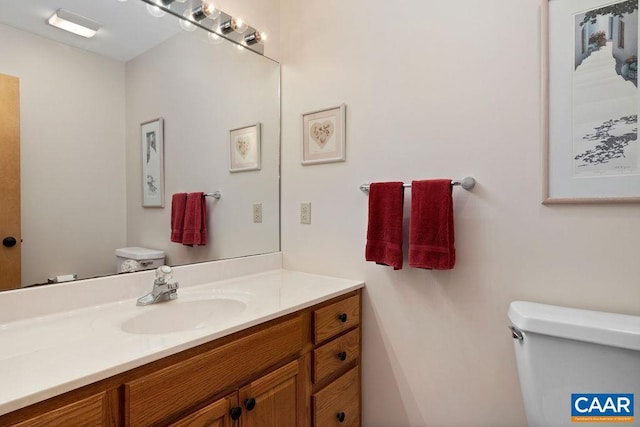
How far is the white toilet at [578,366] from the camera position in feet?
2.99

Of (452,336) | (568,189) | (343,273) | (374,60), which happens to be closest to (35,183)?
(343,273)

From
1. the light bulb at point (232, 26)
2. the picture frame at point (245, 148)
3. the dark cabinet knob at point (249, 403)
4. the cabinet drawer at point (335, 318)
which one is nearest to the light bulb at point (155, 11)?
the light bulb at point (232, 26)

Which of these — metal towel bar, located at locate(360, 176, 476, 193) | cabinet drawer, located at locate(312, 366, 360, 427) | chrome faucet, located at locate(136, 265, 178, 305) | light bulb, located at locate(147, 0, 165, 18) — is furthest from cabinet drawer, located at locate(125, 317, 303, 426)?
light bulb, located at locate(147, 0, 165, 18)

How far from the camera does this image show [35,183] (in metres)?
1.05

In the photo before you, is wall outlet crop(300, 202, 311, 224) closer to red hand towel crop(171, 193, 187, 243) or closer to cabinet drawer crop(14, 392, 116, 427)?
red hand towel crop(171, 193, 187, 243)

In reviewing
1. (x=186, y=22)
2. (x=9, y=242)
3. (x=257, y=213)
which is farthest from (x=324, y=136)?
(x=9, y=242)

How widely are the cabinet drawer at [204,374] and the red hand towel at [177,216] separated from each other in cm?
63

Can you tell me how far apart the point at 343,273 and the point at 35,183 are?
121cm

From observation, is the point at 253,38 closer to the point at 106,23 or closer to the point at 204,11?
the point at 204,11

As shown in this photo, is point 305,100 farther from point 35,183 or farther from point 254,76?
point 35,183

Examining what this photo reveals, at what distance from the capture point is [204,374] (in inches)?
34.1

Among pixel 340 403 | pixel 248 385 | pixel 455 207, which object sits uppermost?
pixel 455 207

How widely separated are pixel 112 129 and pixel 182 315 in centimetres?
72

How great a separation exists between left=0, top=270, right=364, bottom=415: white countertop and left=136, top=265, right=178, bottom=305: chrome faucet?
0.08ft
